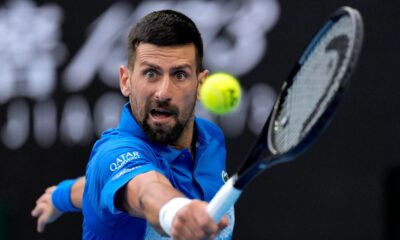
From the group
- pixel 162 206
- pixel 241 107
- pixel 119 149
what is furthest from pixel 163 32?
pixel 241 107

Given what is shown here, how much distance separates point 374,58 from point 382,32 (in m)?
0.19

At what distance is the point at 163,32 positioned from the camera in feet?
11.7

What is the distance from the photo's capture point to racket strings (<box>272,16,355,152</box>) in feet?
9.12

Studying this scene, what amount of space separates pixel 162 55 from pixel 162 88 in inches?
5.4

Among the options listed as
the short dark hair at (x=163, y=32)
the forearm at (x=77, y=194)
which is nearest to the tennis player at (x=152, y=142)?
the short dark hair at (x=163, y=32)

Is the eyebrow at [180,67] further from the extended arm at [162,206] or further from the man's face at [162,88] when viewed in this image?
the extended arm at [162,206]

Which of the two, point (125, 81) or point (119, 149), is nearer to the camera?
point (119, 149)

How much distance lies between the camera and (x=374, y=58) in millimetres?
6000

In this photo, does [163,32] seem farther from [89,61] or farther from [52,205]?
[89,61]

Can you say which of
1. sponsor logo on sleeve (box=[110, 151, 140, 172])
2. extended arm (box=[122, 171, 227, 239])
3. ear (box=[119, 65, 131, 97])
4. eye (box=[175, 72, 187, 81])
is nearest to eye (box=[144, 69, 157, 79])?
eye (box=[175, 72, 187, 81])

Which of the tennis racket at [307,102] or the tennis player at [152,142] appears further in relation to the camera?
the tennis player at [152,142]

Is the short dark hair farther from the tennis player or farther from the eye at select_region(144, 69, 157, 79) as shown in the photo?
the eye at select_region(144, 69, 157, 79)

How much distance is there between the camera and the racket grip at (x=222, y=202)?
277cm

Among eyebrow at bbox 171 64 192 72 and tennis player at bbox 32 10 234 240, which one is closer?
tennis player at bbox 32 10 234 240
